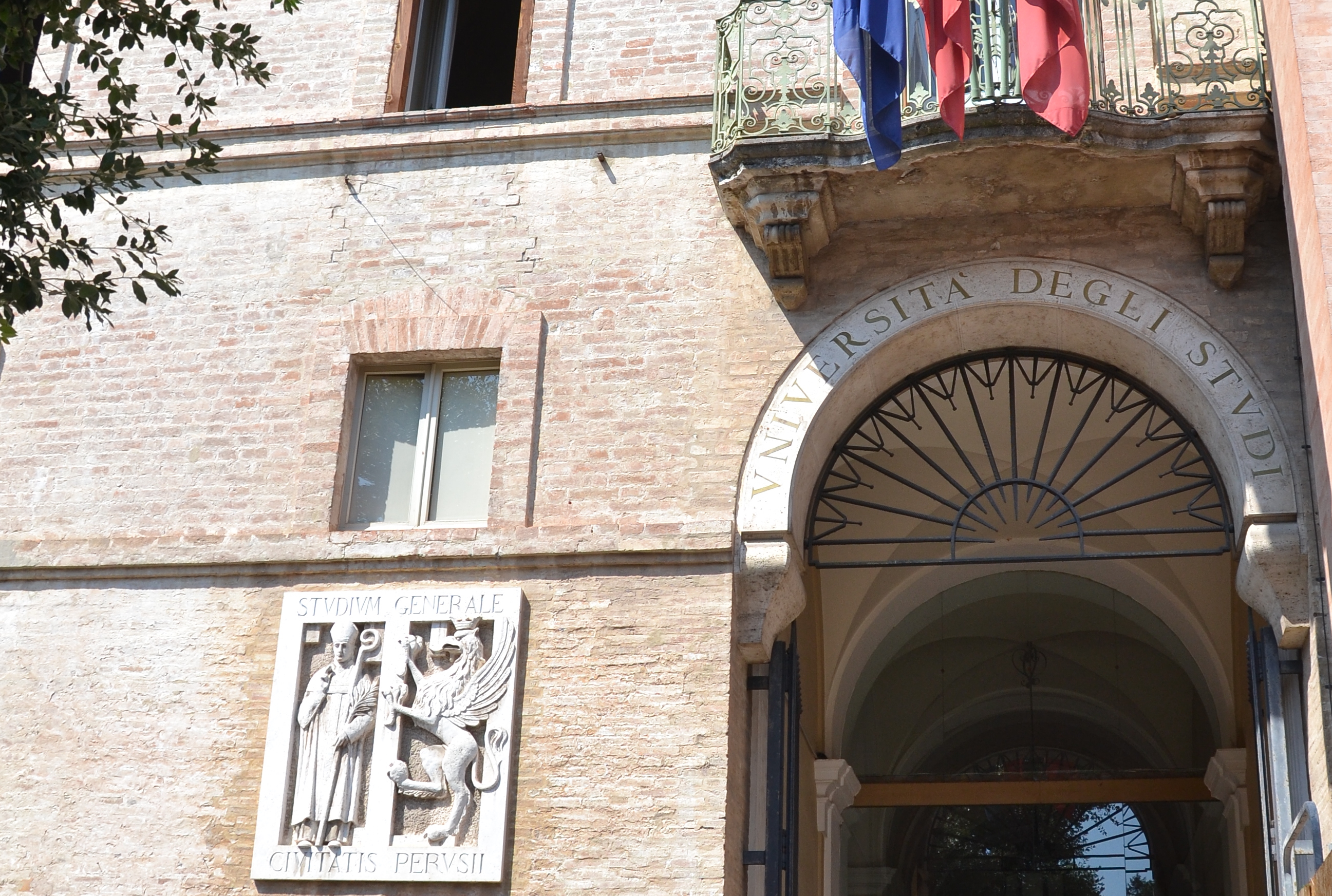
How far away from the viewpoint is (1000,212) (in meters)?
8.45

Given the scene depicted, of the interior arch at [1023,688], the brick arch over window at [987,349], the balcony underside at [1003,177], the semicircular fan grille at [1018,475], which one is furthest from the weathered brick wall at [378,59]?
the interior arch at [1023,688]

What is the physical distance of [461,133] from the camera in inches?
366

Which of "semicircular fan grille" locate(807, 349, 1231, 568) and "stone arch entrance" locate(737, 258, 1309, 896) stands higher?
"semicircular fan grille" locate(807, 349, 1231, 568)

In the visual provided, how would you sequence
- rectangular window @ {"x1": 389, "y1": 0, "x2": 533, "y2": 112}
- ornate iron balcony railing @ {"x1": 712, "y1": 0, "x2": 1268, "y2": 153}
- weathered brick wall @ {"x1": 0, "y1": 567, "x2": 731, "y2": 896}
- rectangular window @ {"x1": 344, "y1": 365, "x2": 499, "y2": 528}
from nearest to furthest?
weathered brick wall @ {"x1": 0, "y1": 567, "x2": 731, "y2": 896} < ornate iron balcony railing @ {"x1": 712, "y1": 0, "x2": 1268, "y2": 153} < rectangular window @ {"x1": 344, "y1": 365, "x2": 499, "y2": 528} < rectangular window @ {"x1": 389, "y1": 0, "x2": 533, "y2": 112}

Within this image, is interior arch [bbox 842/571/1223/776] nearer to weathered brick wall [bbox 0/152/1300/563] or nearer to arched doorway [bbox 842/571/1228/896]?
arched doorway [bbox 842/571/1228/896]

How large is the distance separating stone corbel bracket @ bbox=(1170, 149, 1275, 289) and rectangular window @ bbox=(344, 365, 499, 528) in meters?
3.89

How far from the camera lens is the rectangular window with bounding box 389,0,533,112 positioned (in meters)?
9.67

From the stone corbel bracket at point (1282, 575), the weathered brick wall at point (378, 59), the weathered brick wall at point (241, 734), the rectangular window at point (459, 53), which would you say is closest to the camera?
the stone corbel bracket at point (1282, 575)

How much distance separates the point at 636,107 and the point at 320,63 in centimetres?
216

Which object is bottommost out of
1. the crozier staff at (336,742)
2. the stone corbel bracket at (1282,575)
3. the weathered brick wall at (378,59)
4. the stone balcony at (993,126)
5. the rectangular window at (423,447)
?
the crozier staff at (336,742)

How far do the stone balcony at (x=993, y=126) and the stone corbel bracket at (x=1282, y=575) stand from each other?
1.40 metres

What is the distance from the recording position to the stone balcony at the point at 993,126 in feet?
→ 25.6

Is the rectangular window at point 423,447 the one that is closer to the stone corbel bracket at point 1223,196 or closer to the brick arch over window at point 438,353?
the brick arch over window at point 438,353

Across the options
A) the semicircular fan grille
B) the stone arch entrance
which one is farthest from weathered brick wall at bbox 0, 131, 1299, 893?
the semicircular fan grille
